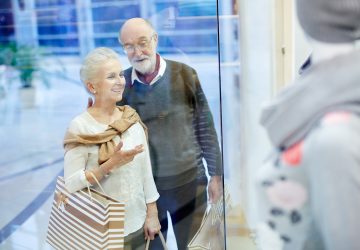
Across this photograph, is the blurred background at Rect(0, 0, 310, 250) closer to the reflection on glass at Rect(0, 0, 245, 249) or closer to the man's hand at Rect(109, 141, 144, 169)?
the reflection on glass at Rect(0, 0, 245, 249)

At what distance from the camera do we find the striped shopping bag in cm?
140

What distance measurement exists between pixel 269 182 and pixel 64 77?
95 centimetres

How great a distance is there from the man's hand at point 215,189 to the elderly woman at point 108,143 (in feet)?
0.72

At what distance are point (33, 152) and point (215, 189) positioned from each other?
23.9 inches

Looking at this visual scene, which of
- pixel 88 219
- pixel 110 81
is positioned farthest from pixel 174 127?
pixel 88 219

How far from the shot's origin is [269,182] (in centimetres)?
66

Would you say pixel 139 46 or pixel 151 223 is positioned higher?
pixel 139 46

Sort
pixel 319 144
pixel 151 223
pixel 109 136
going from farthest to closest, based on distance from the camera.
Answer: pixel 151 223 → pixel 109 136 → pixel 319 144

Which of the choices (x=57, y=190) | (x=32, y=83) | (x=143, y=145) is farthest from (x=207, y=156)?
(x=32, y=83)

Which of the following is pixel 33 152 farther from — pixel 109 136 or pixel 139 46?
pixel 139 46

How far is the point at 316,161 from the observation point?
1.96ft

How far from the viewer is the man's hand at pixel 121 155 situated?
1.36 metres

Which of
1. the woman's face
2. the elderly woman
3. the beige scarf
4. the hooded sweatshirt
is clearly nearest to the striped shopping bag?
the elderly woman

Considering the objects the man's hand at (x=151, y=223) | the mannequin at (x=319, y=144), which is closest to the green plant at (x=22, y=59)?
the man's hand at (x=151, y=223)
